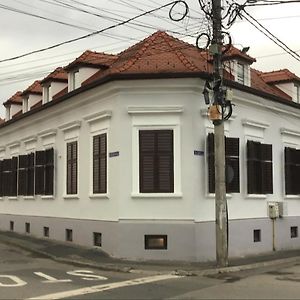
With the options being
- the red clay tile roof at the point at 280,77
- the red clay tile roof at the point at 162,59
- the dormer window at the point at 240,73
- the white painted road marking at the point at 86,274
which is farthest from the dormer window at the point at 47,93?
the white painted road marking at the point at 86,274

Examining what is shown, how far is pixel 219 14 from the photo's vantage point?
607 inches

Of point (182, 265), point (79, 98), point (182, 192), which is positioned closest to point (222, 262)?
point (182, 265)

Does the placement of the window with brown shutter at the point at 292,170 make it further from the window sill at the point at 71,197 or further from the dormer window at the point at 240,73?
the window sill at the point at 71,197

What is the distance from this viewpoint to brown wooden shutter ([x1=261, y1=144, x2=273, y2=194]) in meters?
20.3

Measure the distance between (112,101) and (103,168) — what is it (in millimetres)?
2276

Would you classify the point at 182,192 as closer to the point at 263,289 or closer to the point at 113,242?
the point at 113,242

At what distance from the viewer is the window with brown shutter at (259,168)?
64.3 ft

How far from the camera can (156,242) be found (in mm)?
17000

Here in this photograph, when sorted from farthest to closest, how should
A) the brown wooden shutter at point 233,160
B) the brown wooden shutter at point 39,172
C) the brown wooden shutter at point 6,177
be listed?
the brown wooden shutter at point 6,177 < the brown wooden shutter at point 39,172 < the brown wooden shutter at point 233,160

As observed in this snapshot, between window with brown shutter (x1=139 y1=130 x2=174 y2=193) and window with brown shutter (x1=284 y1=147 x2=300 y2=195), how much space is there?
254 inches

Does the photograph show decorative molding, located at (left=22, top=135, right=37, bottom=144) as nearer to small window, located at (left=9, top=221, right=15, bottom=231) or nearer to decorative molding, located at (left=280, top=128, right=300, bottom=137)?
small window, located at (left=9, top=221, right=15, bottom=231)

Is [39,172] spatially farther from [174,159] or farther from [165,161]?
[174,159]

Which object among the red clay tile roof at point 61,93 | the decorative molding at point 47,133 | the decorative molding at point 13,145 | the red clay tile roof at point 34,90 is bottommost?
the decorative molding at point 13,145

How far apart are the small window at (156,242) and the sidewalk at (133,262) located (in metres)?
0.65
